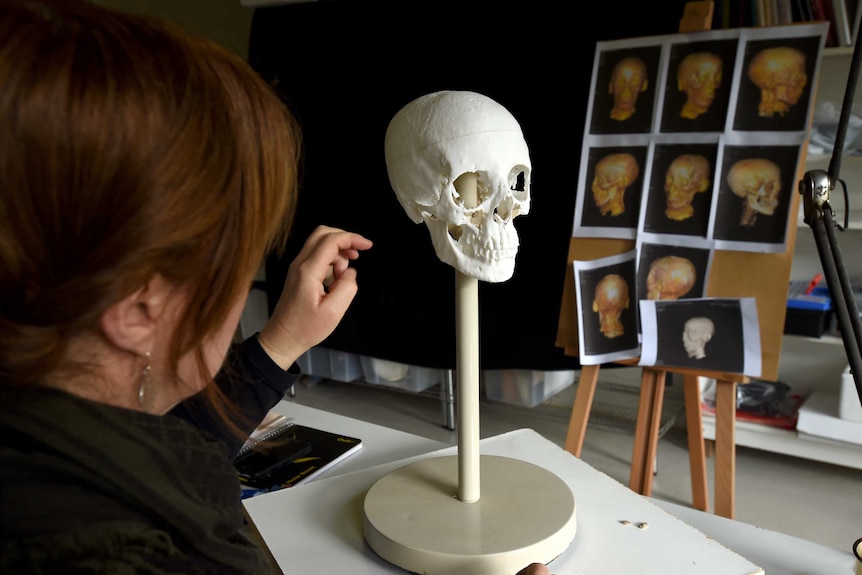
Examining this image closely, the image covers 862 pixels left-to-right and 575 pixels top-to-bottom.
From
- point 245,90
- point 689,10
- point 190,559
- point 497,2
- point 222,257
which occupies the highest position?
point 497,2

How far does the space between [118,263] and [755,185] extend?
4.38ft

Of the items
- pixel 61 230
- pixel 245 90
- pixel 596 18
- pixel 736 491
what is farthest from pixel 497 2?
pixel 61 230

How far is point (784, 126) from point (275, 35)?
193cm

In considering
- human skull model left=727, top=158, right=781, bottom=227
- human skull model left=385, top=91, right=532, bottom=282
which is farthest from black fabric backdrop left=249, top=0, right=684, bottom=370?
human skull model left=385, top=91, right=532, bottom=282

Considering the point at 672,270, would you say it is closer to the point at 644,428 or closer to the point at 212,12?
the point at 644,428

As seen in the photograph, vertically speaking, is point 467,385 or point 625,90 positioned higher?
point 625,90

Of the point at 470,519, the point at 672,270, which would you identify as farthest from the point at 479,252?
the point at 672,270

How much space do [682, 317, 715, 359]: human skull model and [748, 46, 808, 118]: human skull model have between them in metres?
0.45

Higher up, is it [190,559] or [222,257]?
[222,257]

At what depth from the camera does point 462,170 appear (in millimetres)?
766

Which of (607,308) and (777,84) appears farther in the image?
(607,308)

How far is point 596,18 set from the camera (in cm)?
193

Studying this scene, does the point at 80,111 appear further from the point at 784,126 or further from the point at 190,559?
the point at 784,126

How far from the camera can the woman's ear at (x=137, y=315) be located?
0.48 meters
